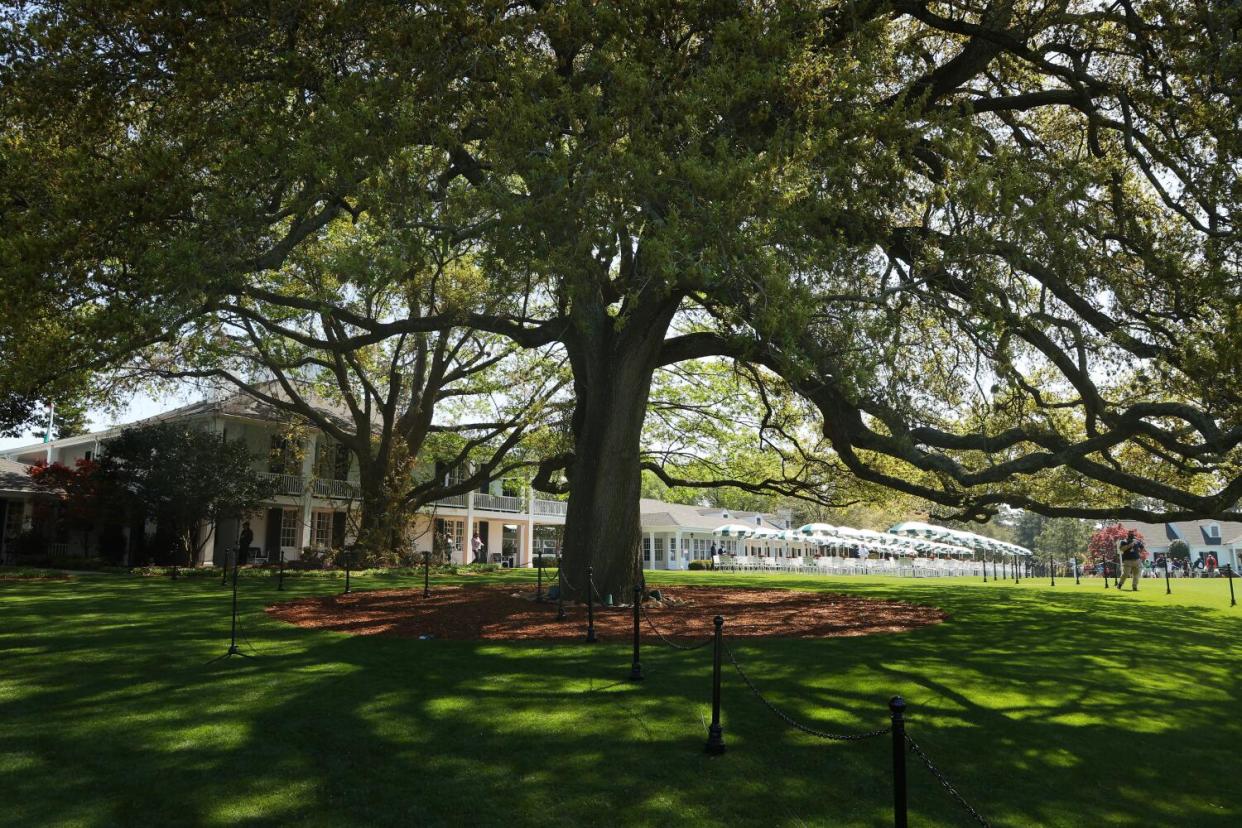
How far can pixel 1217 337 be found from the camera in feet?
32.7

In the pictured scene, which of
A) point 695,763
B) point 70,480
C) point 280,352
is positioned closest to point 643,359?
point 695,763

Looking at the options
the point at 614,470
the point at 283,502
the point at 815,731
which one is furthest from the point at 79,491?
the point at 815,731

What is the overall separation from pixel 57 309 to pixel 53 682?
601cm

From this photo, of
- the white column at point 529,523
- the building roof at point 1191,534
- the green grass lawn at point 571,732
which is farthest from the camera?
the building roof at point 1191,534

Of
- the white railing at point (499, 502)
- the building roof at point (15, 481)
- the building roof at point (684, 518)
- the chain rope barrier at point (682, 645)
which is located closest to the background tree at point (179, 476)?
the building roof at point (15, 481)

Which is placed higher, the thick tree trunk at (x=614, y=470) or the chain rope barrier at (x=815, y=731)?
the thick tree trunk at (x=614, y=470)

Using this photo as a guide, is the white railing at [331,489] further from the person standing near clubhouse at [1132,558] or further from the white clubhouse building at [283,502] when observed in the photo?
the person standing near clubhouse at [1132,558]

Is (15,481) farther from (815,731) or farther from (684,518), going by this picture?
(684,518)

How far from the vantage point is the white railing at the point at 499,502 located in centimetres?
4784

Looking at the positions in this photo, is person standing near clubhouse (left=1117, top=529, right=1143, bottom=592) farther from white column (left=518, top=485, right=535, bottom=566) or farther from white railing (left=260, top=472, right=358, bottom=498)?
white column (left=518, top=485, right=535, bottom=566)

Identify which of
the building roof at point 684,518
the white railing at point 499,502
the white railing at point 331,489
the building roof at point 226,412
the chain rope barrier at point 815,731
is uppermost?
the building roof at point 226,412

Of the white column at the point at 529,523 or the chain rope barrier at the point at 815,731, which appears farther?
the white column at the point at 529,523

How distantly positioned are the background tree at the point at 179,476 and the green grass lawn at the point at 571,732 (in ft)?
46.8

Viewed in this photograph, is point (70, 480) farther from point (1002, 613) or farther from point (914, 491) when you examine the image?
point (1002, 613)
